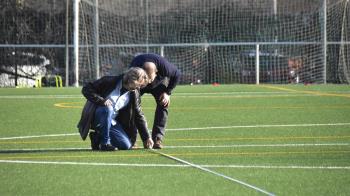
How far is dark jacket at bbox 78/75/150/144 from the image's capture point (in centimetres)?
1098

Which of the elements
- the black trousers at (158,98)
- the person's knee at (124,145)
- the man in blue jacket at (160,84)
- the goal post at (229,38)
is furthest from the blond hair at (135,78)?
the goal post at (229,38)

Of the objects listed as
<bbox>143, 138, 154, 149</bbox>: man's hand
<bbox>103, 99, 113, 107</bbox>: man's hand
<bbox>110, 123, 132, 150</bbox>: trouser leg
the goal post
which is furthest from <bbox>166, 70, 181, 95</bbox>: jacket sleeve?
the goal post

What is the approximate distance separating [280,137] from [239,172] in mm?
4026

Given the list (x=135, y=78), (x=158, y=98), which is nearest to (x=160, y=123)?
(x=158, y=98)

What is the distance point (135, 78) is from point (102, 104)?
0.58 metres

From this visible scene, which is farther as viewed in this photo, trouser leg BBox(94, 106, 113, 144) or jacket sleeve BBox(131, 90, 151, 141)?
jacket sleeve BBox(131, 90, 151, 141)

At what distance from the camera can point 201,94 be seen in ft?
85.3

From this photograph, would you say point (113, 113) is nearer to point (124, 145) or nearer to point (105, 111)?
point (105, 111)

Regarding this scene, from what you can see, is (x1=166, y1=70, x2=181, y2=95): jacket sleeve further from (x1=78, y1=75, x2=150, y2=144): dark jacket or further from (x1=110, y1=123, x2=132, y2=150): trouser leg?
(x1=110, y1=123, x2=132, y2=150): trouser leg

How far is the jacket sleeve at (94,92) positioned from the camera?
1093cm

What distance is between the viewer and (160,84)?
1176cm

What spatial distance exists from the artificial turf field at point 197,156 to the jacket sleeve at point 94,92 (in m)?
0.65

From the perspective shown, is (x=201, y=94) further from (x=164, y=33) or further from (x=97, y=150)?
(x=97, y=150)

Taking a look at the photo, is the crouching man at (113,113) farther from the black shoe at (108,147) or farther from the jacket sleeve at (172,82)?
the jacket sleeve at (172,82)
